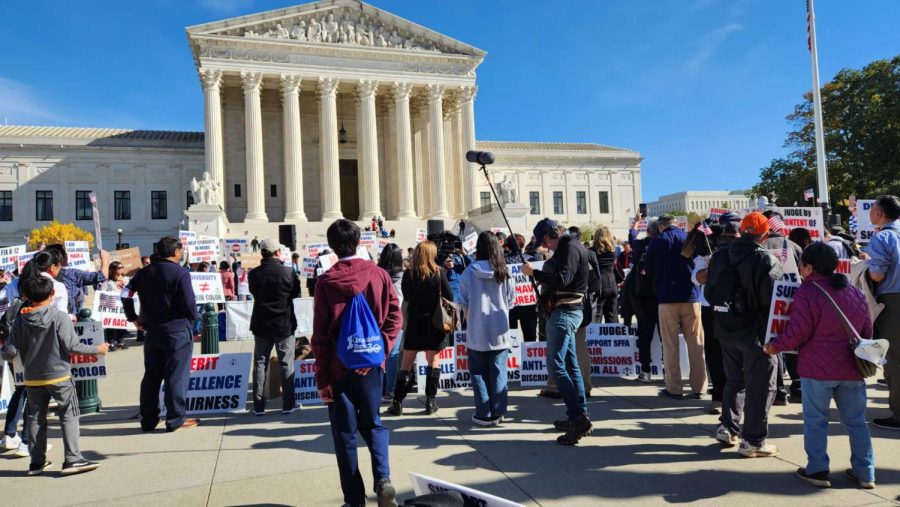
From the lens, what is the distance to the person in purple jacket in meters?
4.11

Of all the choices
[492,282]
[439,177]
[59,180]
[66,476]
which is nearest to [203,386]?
[66,476]

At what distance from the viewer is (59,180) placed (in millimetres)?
43250

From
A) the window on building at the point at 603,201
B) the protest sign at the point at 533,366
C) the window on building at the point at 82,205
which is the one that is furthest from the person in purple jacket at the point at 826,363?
the window on building at the point at 603,201

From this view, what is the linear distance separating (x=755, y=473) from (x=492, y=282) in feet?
9.53

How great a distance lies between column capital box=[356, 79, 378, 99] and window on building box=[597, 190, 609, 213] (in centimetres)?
2796

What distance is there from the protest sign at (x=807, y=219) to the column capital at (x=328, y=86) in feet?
115

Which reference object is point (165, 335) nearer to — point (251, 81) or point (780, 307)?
point (780, 307)

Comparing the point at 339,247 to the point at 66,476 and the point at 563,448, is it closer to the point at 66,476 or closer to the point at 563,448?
the point at 563,448

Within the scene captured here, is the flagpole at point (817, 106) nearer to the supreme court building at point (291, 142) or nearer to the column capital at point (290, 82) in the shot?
the supreme court building at point (291, 142)

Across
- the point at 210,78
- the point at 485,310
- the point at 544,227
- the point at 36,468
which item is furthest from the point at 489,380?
the point at 210,78

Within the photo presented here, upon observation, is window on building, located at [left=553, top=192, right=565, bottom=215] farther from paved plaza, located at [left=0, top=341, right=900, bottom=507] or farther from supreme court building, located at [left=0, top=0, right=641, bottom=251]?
paved plaza, located at [left=0, top=341, right=900, bottom=507]

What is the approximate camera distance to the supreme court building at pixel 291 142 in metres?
37.9

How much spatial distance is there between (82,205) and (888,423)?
51254 mm

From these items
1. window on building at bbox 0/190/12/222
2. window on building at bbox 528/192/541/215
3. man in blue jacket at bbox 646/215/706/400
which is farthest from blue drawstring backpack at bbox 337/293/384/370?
window on building at bbox 528/192/541/215
